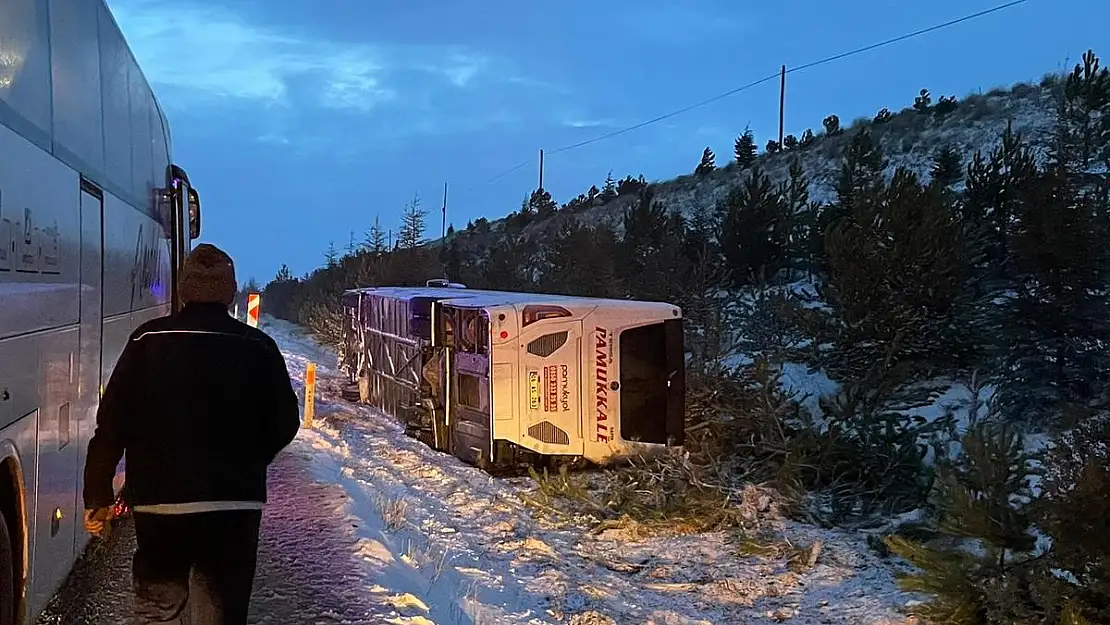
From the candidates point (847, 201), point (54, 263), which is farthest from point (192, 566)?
point (847, 201)

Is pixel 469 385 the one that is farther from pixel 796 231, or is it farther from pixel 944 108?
pixel 944 108

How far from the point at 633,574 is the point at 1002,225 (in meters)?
12.4

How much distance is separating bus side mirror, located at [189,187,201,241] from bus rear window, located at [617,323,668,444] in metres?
6.05

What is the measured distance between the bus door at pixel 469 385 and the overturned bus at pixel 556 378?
1 cm

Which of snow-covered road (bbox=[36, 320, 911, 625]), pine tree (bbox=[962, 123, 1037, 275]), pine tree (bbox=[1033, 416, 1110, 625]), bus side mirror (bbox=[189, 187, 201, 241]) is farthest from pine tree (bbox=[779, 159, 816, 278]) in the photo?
pine tree (bbox=[1033, 416, 1110, 625])

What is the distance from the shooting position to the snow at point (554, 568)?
22.7 feet

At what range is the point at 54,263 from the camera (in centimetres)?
482

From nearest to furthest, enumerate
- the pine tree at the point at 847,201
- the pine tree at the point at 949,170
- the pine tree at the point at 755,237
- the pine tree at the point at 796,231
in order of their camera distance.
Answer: the pine tree at the point at 847,201 < the pine tree at the point at 796,231 < the pine tree at the point at 755,237 < the pine tree at the point at 949,170

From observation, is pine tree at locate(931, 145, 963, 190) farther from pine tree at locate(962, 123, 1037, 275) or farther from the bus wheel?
the bus wheel

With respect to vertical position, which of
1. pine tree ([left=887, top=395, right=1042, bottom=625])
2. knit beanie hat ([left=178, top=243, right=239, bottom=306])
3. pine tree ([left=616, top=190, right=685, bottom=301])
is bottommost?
pine tree ([left=887, top=395, right=1042, bottom=625])

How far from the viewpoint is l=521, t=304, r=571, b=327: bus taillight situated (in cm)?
1158

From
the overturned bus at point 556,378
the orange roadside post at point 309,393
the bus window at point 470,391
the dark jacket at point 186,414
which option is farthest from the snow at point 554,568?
the orange roadside post at point 309,393

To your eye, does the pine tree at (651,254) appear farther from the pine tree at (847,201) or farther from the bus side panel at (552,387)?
the bus side panel at (552,387)

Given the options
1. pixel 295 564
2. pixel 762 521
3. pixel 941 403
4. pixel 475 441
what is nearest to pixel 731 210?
pixel 941 403
